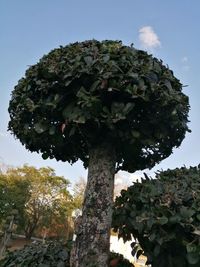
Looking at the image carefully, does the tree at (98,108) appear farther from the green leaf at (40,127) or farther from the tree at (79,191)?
the tree at (79,191)

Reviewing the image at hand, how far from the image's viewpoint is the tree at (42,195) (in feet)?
82.8

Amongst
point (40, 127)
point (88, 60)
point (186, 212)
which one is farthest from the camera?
point (40, 127)

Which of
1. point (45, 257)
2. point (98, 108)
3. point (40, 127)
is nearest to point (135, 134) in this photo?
point (98, 108)

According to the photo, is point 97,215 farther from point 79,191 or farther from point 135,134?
point 79,191

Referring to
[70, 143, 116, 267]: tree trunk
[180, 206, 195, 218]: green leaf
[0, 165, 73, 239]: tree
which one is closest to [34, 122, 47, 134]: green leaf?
[70, 143, 116, 267]: tree trunk

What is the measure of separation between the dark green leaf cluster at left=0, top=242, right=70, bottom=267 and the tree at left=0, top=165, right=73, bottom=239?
870 inches

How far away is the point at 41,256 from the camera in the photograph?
317 cm

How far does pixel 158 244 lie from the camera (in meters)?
2.48

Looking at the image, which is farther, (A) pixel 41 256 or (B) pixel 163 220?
(A) pixel 41 256

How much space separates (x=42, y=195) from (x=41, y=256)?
77.1 feet

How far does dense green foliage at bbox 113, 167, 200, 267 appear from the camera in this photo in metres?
2.37

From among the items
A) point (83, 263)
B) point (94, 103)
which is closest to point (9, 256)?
point (83, 263)

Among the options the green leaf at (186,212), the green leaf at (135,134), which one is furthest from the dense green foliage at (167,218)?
the green leaf at (135,134)

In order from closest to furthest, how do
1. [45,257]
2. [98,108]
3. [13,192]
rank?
1. [98,108]
2. [45,257]
3. [13,192]
